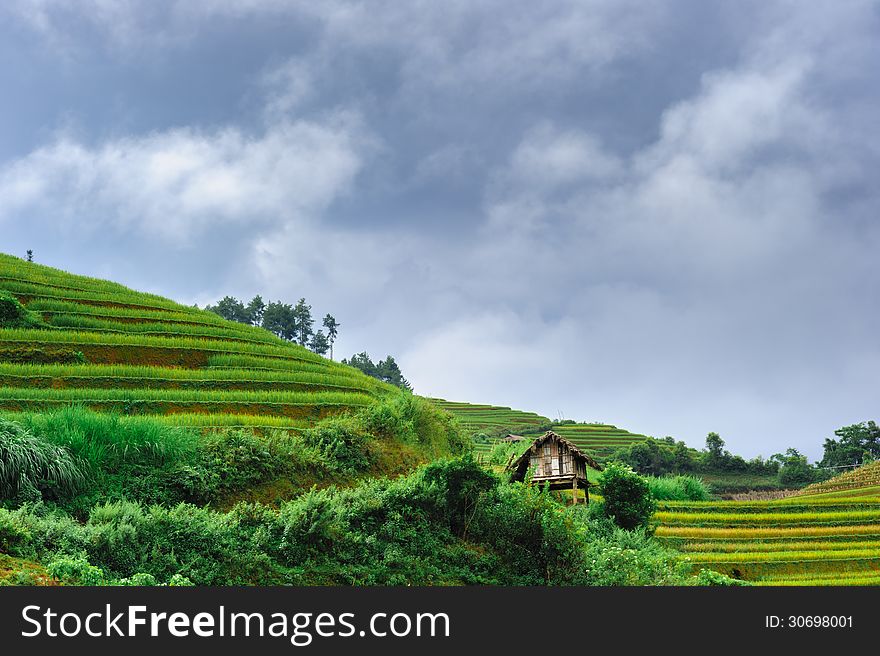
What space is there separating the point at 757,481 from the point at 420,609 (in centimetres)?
5388

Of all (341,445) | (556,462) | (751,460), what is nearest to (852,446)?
(751,460)

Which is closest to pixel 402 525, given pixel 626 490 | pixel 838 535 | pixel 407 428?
pixel 407 428

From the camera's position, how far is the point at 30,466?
9703mm

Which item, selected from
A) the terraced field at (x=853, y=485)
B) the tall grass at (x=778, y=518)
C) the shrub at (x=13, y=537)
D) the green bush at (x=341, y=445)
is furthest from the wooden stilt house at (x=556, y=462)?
the terraced field at (x=853, y=485)

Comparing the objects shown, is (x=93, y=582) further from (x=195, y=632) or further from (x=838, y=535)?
(x=838, y=535)

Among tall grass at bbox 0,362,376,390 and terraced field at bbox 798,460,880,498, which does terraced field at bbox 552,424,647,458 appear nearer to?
terraced field at bbox 798,460,880,498

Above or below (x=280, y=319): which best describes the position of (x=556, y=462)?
below

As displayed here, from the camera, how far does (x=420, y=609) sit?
5.69 m

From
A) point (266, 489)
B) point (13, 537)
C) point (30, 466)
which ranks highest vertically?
point (30, 466)

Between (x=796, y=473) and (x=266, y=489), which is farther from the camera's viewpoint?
(x=796, y=473)

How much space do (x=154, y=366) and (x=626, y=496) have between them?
1655cm

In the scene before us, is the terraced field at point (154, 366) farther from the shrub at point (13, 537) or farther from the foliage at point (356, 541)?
the shrub at point (13, 537)

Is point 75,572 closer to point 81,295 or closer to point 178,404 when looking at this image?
point 178,404

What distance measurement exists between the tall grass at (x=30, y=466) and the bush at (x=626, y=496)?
50.0ft
